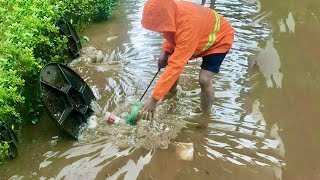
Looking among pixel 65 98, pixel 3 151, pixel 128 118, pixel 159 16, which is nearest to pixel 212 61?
pixel 159 16

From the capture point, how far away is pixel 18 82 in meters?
4.10

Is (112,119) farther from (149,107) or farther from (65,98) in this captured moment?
(149,107)

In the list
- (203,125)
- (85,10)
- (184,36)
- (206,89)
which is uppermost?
(184,36)

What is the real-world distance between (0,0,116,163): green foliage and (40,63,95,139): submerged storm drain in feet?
0.61

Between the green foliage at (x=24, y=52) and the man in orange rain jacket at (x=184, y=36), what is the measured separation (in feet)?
4.06

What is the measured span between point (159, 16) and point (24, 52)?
1.45 meters

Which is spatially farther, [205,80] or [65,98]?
[205,80]

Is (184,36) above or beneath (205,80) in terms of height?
above

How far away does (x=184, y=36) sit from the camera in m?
4.07

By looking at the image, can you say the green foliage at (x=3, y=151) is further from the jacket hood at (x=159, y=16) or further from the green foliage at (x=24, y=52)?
the jacket hood at (x=159, y=16)

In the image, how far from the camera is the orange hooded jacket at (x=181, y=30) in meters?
3.95

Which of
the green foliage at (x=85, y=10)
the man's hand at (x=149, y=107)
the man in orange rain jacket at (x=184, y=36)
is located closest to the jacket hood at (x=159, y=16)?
the man in orange rain jacket at (x=184, y=36)

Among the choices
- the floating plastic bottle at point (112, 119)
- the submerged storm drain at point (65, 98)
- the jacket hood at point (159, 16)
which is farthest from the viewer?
the floating plastic bottle at point (112, 119)

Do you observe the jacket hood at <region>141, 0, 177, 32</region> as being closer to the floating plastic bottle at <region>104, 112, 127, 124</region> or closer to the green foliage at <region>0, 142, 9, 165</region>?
the floating plastic bottle at <region>104, 112, 127, 124</region>
